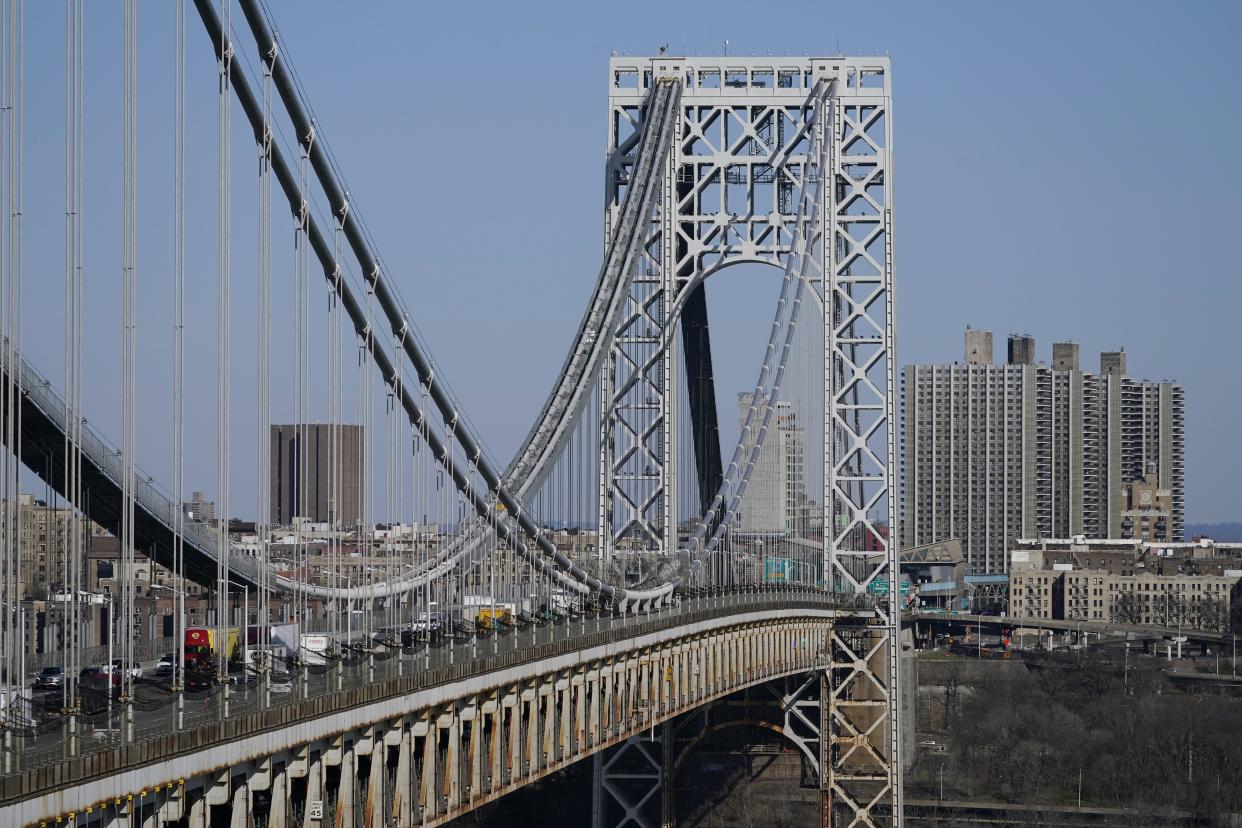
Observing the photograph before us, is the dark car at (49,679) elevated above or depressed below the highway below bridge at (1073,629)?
above

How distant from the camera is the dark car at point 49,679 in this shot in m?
24.8

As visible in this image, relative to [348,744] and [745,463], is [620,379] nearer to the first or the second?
[745,463]

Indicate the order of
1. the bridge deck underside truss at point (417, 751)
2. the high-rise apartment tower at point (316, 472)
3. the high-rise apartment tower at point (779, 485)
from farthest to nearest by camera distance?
the high-rise apartment tower at point (779, 485), the high-rise apartment tower at point (316, 472), the bridge deck underside truss at point (417, 751)

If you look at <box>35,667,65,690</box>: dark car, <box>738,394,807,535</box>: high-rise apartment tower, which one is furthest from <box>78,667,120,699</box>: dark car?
<box>738,394,807,535</box>: high-rise apartment tower

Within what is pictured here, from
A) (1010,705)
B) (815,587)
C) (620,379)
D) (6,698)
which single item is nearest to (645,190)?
(620,379)

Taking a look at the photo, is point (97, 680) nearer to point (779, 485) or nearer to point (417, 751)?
point (417, 751)

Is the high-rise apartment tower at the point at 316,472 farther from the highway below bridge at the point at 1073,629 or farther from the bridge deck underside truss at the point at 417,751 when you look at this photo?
the highway below bridge at the point at 1073,629

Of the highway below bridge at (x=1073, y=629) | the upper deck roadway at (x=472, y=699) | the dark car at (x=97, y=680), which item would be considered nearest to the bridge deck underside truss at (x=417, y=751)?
the upper deck roadway at (x=472, y=699)

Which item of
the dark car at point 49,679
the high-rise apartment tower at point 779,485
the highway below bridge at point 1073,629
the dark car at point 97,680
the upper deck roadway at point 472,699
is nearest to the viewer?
the upper deck roadway at point 472,699

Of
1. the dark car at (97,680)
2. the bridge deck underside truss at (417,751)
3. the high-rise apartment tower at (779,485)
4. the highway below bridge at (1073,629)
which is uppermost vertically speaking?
the high-rise apartment tower at (779,485)

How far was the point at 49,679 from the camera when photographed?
86.7ft

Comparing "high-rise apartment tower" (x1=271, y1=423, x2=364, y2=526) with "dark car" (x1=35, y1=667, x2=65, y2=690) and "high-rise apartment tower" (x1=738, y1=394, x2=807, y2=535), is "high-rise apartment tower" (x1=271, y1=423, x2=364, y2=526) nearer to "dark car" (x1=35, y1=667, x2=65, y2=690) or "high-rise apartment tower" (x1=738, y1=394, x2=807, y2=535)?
"dark car" (x1=35, y1=667, x2=65, y2=690)

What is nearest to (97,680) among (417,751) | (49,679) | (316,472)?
(49,679)

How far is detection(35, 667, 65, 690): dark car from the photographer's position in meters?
24.8
